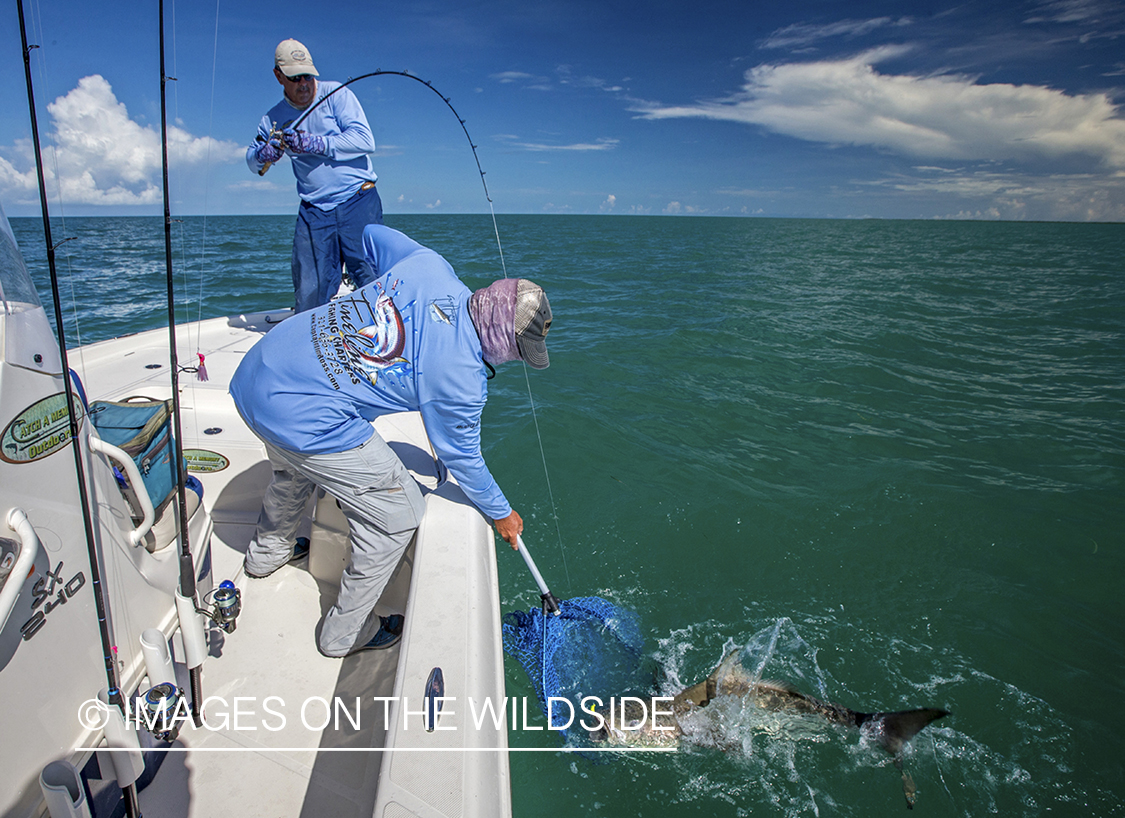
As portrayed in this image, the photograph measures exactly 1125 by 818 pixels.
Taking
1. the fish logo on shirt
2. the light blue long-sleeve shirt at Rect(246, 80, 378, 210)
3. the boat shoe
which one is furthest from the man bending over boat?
the light blue long-sleeve shirt at Rect(246, 80, 378, 210)

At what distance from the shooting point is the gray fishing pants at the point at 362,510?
2021 millimetres

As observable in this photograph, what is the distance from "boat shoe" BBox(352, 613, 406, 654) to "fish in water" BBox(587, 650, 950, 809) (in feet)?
3.58

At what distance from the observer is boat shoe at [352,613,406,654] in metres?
2.35

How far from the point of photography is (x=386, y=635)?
2383mm

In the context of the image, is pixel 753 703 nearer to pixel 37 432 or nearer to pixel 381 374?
pixel 381 374

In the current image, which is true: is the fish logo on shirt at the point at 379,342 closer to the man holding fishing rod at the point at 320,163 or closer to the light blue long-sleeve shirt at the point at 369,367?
the light blue long-sleeve shirt at the point at 369,367

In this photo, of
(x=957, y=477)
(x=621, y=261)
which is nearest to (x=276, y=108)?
(x=957, y=477)

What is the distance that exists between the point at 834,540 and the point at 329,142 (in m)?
4.69

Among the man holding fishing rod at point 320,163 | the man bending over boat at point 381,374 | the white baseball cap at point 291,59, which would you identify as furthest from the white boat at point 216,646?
the white baseball cap at point 291,59

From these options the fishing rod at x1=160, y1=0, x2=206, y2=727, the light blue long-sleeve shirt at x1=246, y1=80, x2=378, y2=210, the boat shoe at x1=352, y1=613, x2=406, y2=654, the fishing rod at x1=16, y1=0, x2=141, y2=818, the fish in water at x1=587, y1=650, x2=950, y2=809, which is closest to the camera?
the fishing rod at x1=16, y1=0, x2=141, y2=818

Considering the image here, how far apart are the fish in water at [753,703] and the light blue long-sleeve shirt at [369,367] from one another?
1789 millimetres

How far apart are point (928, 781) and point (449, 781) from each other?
2.70 meters

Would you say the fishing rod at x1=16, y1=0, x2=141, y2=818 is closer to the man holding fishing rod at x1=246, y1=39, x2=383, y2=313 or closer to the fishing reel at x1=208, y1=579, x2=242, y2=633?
the fishing reel at x1=208, y1=579, x2=242, y2=633

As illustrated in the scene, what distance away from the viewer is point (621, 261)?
2248 cm
